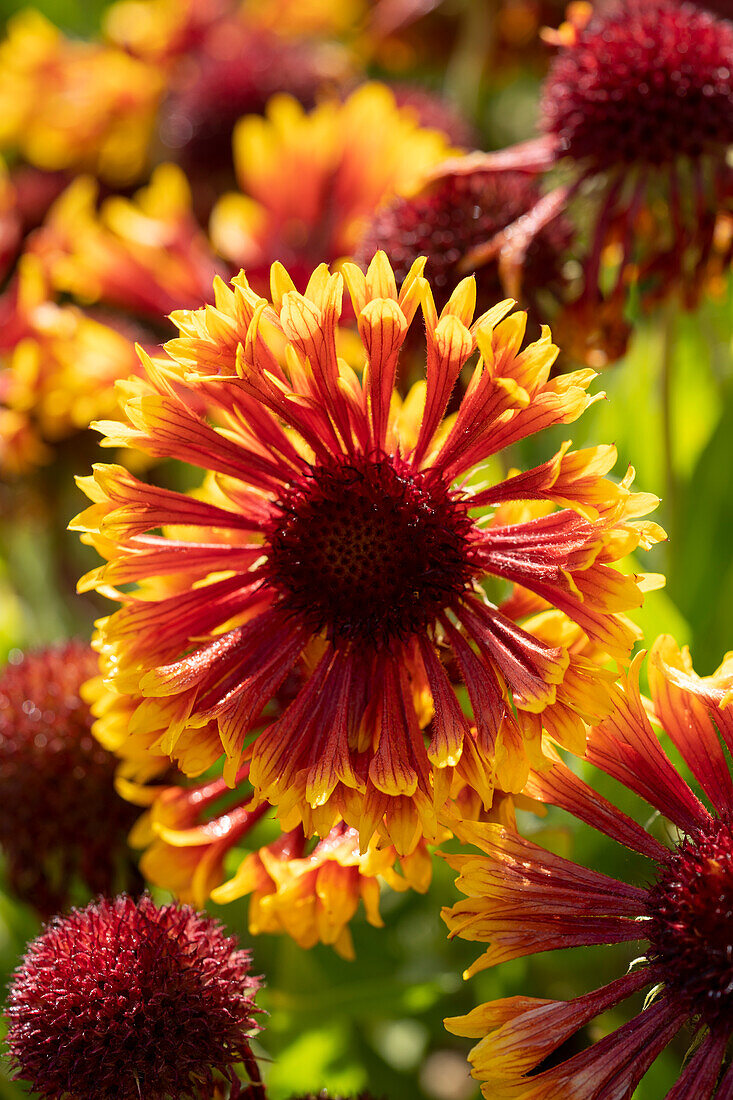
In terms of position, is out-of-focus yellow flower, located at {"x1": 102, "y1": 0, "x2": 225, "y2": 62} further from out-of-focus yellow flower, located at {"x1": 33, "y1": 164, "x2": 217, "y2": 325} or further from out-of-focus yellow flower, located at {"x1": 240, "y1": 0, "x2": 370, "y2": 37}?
out-of-focus yellow flower, located at {"x1": 33, "y1": 164, "x2": 217, "y2": 325}

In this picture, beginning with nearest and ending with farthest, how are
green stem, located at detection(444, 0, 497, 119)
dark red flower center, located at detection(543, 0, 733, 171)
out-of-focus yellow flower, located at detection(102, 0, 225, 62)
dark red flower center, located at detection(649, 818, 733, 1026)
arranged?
1. dark red flower center, located at detection(649, 818, 733, 1026)
2. dark red flower center, located at detection(543, 0, 733, 171)
3. green stem, located at detection(444, 0, 497, 119)
4. out-of-focus yellow flower, located at detection(102, 0, 225, 62)

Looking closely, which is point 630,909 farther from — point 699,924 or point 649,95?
point 649,95

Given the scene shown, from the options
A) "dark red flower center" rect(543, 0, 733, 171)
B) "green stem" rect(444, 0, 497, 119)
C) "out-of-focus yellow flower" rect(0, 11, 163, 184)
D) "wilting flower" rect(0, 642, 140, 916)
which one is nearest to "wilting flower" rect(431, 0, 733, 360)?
"dark red flower center" rect(543, 0, 733, 171)

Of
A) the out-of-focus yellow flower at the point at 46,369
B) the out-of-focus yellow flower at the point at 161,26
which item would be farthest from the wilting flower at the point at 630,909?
the out-of-focus yellow flower at the point at 161,26

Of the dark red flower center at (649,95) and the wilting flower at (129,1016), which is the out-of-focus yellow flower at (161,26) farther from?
the wilting flower at (129,1016)

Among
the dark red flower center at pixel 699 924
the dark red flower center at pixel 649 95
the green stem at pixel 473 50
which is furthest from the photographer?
the green stem at pixel 473 50

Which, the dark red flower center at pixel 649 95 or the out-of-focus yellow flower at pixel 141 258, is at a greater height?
the out-of-focus yellow flower at pixel 141 258
